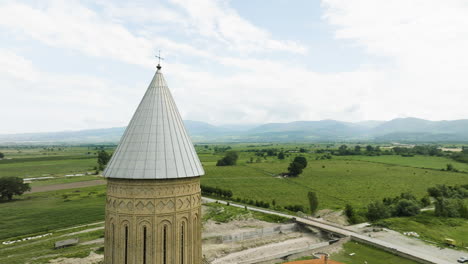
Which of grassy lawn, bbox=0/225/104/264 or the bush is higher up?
grassy lawn, bbox=0/225/104/264

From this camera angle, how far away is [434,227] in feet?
100

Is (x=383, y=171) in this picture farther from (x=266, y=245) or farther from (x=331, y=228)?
(x=266, y=245)

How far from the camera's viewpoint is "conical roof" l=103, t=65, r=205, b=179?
10.2 metres

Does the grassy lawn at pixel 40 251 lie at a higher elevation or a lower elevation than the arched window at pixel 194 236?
lower

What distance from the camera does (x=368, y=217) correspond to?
3494cm

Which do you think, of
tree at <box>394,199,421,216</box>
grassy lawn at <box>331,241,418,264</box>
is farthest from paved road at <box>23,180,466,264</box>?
tree at <box>394,199,421,216</box>

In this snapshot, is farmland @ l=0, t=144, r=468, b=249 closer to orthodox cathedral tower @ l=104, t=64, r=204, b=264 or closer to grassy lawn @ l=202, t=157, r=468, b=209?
grassy lawn @ l=202, t=157, r=468, b=209

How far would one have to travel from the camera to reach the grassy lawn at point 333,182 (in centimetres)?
4759

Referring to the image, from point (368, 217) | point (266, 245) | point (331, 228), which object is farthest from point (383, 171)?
point (266, 245)

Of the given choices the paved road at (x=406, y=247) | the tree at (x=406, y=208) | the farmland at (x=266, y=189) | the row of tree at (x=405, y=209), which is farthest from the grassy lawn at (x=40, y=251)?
the tree at (x=406, y=208)

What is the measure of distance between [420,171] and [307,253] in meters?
61.6

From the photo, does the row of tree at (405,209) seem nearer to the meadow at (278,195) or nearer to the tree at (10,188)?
the meadow at (278,195)

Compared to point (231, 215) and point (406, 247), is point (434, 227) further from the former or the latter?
point (231, 215)

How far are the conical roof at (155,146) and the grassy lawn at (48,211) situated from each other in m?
27.7
